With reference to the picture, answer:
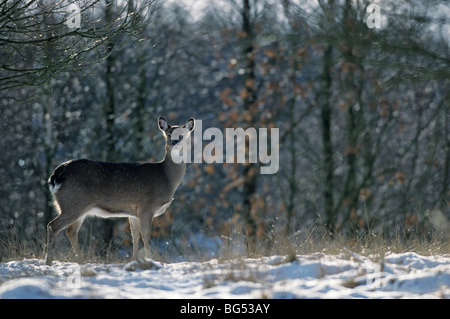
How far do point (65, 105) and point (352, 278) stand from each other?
11.7 m

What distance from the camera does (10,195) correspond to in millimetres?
17359

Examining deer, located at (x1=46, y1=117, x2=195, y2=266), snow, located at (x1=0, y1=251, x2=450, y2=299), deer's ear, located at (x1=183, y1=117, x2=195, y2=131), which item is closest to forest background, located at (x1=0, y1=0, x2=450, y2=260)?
deer's ear, located at (x1=183, y1=117, x2=195, y2=131)

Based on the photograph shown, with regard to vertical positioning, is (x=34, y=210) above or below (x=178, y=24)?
below

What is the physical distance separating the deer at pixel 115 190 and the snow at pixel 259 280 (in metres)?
1.62

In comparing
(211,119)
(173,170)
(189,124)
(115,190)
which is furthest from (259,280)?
(211,119)

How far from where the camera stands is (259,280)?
5.60 m

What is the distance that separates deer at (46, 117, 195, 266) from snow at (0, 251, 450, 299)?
1.62 metres

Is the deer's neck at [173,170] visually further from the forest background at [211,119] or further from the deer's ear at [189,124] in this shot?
the forest background at [211,119]

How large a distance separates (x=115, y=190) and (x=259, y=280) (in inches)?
141

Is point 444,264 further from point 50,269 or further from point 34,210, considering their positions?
point 34,210

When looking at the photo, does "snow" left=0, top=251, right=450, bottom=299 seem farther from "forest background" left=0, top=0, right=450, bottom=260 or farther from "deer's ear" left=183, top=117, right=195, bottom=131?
"forest background" left=0, top=0, right=450, bottom=260

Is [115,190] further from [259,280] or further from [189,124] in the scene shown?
[259,280]

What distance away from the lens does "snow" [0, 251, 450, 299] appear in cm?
511
